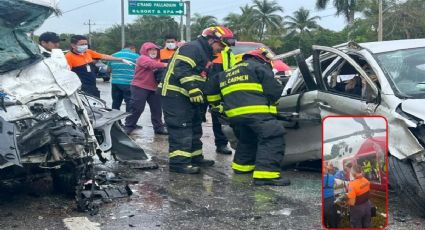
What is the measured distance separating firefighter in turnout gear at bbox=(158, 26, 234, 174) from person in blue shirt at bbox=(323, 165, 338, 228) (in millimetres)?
3734

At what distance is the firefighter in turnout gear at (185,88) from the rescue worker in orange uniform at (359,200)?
3813 millimetres

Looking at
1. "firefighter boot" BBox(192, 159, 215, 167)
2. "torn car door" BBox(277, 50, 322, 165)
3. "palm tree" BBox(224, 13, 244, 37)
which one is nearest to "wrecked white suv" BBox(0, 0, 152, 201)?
"firefighter boot" BBox(192, 159, 215, 167)

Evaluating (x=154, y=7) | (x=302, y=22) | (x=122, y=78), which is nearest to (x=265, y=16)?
(x=302, y=22)

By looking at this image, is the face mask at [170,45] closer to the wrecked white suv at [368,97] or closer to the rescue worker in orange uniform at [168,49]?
the rescue worker in orange uniform at [168,49]

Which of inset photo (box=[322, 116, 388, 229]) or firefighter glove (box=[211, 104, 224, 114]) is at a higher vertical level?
inset photo (box=[322, 116, 388, 229])

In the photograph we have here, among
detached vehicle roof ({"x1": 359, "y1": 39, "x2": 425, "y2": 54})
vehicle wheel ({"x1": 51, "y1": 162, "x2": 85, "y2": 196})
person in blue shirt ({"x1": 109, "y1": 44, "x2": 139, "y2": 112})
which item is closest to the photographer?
vehicle wheel ({"x1": 51, "y1": 162, "x2": 85, "y2": 196})

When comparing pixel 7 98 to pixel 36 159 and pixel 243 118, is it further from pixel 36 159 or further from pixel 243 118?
pixel 243 118

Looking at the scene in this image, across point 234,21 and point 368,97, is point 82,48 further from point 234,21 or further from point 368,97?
point 234,21

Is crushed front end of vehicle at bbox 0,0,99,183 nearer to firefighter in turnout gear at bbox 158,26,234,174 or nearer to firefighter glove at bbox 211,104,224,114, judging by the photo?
firefighter in turnout gear at bbox 158,26,234,174

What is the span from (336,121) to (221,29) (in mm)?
3917

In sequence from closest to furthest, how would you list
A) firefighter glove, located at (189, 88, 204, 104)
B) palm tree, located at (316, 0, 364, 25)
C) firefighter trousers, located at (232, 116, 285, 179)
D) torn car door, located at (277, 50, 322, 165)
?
firefighter trousers, located at (232, 116, 285, 179) → torn car door, located at (277, 50, 322, 165) → firefighter glove, located at (189, 88, 204, 104) → palm tree, located at (316, 0, 364, 25)

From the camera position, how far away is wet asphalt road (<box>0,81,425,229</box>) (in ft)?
15.9

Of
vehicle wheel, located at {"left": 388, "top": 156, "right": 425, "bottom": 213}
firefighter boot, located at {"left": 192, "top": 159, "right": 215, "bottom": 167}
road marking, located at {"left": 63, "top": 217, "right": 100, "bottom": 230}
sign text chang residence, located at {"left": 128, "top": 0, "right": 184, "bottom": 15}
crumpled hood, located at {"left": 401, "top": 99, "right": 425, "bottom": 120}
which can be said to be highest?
sign text chang residence, located at {"left": 128, "top": 0, "right": 184, "bottom": 15}

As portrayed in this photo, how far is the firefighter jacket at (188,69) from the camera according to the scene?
22.3ft
